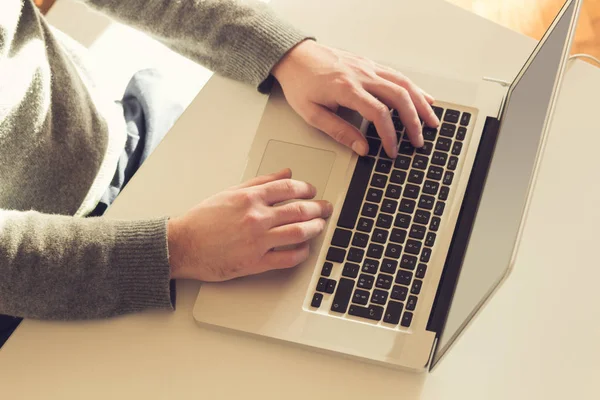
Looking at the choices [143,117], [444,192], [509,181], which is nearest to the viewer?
[509,181]

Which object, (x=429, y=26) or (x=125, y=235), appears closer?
(x=125, y=235)

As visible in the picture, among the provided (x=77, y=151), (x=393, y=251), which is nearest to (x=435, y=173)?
(x=393, y=251)

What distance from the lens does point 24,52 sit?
708mm

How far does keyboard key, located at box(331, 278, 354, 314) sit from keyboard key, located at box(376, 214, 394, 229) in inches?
3.1

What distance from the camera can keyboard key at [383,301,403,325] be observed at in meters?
0.61

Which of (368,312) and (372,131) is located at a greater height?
(372,131)

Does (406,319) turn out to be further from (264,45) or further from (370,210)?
(264,45)

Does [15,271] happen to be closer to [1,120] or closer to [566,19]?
[1,120]

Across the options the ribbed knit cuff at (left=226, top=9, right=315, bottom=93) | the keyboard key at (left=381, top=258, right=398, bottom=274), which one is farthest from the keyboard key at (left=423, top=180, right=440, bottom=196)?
the ribbed knit cuff at (left=226, top=9, right=315, bottom=93)

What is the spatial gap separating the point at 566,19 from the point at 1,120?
0.64 meters

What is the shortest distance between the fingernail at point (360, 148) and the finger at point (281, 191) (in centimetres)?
9

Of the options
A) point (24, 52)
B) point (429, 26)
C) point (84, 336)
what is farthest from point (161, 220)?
point (429, 26)

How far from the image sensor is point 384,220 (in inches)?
26.5

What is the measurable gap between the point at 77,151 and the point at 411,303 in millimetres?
489
